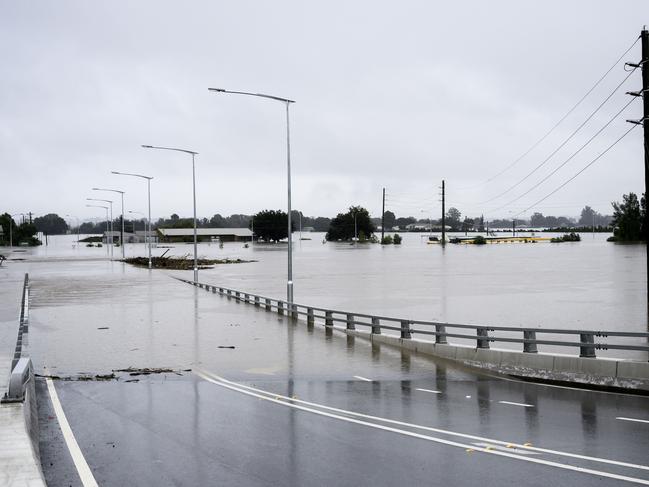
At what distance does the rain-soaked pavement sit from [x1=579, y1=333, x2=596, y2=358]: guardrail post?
1374 millimetres

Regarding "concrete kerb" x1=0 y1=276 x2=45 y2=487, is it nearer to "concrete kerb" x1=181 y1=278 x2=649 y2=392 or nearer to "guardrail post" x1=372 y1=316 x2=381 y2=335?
"concrete kerb" x1=181 y1=278 x2=649 y2=392

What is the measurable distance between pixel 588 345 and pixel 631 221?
179665mm

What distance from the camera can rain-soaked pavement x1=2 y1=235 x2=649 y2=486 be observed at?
29.1 feet

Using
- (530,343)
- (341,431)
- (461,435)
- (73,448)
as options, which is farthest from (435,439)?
(530,343)

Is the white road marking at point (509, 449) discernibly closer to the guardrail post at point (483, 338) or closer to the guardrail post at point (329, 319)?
the guardrail post at point (483, 338)

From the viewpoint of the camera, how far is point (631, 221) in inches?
7037

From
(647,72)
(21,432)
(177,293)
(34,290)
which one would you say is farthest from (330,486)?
(34,290)

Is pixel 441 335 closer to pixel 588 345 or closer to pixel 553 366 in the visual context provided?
pixel 553 366

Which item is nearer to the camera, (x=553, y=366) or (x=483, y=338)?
(x=553, y=366)

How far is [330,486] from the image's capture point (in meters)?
8.27

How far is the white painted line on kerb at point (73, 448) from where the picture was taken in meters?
8.58

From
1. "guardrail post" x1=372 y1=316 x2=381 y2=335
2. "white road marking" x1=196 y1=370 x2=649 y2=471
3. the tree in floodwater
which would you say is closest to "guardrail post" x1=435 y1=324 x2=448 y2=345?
"guardrail post" x1=372 y1=316 x2=381 y2=335

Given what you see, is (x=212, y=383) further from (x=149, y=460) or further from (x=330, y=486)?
(x=330, y=486)

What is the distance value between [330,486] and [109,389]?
27.2ft
